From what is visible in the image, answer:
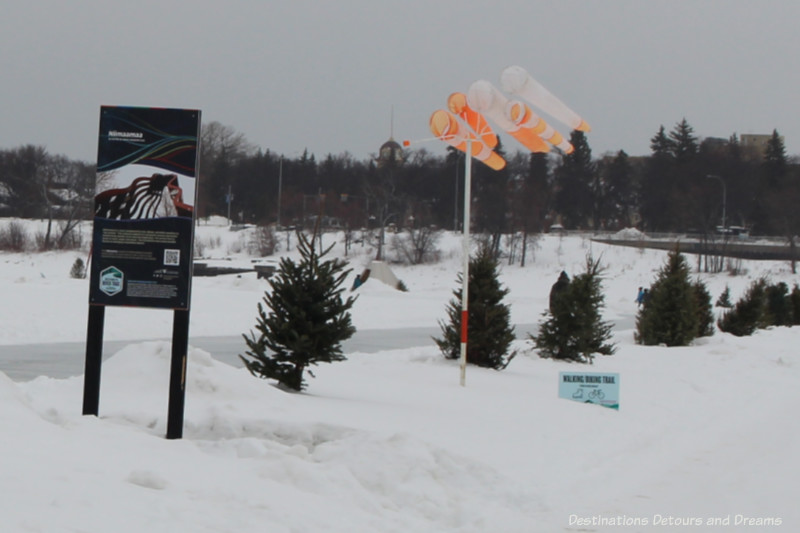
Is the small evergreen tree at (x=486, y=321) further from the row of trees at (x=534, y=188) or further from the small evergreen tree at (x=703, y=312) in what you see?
the row of trees at (x=534, y=188)

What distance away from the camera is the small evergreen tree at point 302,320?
12164 mm

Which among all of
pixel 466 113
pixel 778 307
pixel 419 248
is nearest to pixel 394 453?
pixel 466 113

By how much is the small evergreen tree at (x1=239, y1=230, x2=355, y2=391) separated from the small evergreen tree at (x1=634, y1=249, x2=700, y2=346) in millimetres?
14967

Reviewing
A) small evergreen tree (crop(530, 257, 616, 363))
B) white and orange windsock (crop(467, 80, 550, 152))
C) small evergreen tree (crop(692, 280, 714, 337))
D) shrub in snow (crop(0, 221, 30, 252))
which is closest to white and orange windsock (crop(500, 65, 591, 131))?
white and orange windsock (crop(467, 80, 550, 152))

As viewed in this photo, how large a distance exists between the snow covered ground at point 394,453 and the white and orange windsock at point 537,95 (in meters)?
4.12

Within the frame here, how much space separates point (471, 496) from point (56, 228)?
7941cm

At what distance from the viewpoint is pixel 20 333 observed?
21.0 meters

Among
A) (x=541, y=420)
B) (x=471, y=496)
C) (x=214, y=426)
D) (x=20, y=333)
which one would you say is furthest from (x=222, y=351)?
(x=471, y=496)

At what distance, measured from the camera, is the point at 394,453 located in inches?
330

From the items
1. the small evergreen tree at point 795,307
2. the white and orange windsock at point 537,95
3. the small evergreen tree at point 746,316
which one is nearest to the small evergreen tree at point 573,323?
the white and orange windsock at point 537,95

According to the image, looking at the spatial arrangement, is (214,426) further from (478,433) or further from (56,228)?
(56,228)

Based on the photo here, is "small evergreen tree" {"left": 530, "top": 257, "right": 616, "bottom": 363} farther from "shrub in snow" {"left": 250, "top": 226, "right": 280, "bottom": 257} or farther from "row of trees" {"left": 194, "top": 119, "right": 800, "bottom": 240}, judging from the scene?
"shrub in snow" {"left": 250, "top": 226, "right": 280, "bottom": 257}

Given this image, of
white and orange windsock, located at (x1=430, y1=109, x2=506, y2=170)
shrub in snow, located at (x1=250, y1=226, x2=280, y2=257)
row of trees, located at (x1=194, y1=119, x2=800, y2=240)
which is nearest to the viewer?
white and orange windsock, located at (x1=430, y1=109, x2=506, y2=170)

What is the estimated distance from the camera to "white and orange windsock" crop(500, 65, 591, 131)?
1480 cm
